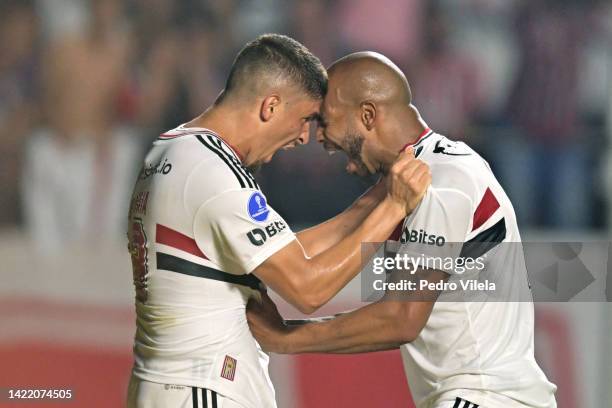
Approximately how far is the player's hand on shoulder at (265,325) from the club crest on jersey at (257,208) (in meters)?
0.52

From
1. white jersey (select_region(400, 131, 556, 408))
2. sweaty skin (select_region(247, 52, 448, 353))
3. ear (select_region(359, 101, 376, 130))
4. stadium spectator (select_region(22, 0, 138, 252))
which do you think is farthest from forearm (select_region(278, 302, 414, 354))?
stadium spectator (select_region(22, 0, 138, 252))

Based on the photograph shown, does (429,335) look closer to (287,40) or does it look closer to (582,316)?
(287,40)

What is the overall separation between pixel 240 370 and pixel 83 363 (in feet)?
11.5

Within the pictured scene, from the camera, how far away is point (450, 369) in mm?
4676

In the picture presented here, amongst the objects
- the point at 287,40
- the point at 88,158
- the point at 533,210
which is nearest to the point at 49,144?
the point at 88,158

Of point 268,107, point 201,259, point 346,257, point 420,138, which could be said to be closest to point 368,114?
point 420,138

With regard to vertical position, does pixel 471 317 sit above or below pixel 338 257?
below

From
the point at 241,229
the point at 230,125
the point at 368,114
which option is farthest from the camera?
the point at 368,114

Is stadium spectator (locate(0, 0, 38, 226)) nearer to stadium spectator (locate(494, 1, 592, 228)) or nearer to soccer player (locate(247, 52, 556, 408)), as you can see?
stadium spectator (locate(494, 1, 592, 228))

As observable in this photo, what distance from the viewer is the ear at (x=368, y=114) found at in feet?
16.5

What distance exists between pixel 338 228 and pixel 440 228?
1.05 meters

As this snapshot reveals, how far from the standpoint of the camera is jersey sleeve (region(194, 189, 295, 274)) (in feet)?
14.2

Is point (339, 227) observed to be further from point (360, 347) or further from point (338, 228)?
point (360, 347)

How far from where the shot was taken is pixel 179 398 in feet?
14.4
